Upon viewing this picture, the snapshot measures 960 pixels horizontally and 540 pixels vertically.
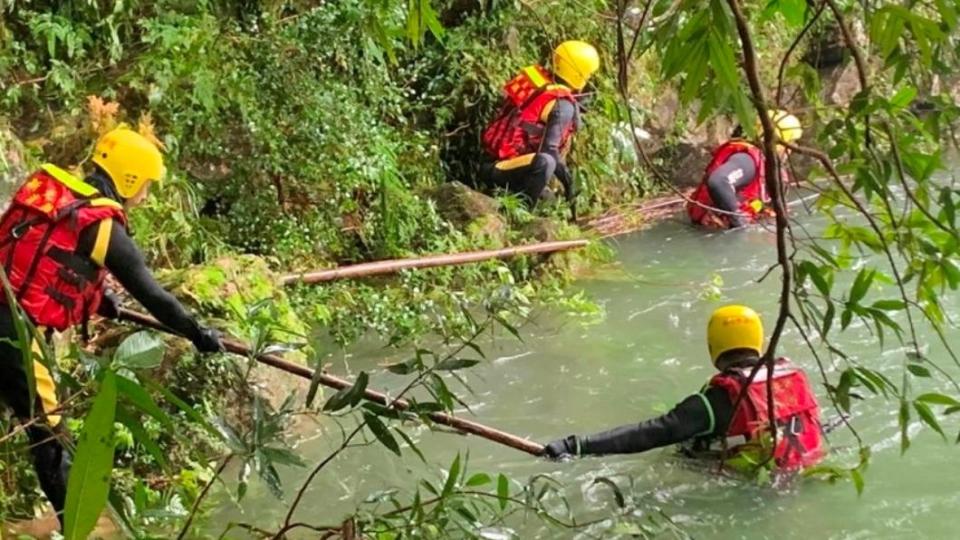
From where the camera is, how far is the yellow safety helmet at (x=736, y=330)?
4.69 metres

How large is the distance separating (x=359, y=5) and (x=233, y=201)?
1532 mm

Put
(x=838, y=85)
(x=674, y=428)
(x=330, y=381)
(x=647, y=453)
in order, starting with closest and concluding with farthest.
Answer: (x=330, y=381)
(x=674, y=428)
(x=647, y=453)
(x=838, y=85)

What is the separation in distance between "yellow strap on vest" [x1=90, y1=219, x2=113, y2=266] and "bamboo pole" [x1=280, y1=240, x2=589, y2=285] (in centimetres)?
229

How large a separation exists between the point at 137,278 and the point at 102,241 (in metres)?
0.22

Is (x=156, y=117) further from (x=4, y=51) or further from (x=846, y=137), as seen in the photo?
(x=846, y=137)

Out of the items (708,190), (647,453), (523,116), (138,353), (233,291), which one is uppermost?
(523,116)

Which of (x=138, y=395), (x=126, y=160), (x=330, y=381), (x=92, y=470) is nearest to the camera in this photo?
(x=92, y=470)

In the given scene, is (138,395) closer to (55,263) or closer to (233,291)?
(55,263)

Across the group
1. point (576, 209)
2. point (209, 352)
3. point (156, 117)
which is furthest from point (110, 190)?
point (576, 209)

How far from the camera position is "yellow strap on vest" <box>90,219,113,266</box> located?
408 centimetres

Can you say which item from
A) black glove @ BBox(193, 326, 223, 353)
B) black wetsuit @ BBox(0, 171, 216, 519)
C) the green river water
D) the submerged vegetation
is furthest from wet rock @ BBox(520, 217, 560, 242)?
black wetsuit @ BBox(0, 171, 216, 519)

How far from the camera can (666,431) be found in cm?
459

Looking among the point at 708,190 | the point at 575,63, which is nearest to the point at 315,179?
the point at 575,63

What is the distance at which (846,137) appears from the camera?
6.30 feet
